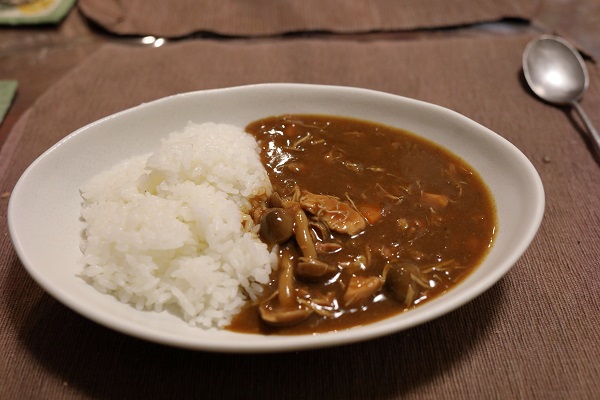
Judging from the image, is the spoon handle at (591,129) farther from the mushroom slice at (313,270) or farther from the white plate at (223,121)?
the mushroom slice at (313,270)

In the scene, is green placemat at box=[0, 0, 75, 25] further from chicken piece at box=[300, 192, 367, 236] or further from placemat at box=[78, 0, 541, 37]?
chicken piece at box=[300, 192, 367, 236]

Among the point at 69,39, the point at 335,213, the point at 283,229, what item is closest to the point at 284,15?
the point at 69,39

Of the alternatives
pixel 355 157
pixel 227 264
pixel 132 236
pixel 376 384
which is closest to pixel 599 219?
pixel 355 157

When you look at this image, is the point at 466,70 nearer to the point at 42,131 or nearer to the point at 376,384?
the point at 376,384

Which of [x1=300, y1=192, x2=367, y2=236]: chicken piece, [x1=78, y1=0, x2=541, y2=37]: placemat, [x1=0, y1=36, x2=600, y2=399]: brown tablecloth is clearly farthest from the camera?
[x1=78, y1=0, x2=541, y2=37]: placemat

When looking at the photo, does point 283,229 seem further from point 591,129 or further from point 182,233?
point 591,129

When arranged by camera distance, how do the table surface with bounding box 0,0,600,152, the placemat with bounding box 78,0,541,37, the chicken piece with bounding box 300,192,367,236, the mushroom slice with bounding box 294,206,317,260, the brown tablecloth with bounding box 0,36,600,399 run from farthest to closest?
the placemat with bounding box 78,0,541,37 → the table surface with bounding box 0,0,600,152 → the chicken piece with bounding box 300,192,367,236 → the mushroom slice with bounding box 294,206,317,260 → the brown tablecloth with bounding box 0,36,600,399

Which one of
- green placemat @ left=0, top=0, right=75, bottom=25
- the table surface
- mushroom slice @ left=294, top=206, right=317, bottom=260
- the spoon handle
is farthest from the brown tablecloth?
→ green placemat @ left=0, top=0, right=75, bottom=25
